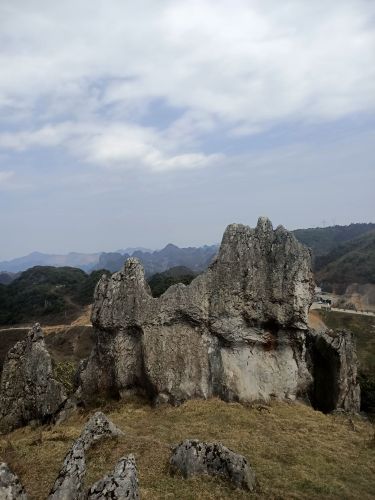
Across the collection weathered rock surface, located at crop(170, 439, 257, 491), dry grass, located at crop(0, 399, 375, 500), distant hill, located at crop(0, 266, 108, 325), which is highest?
weathered rock surface, located at crop(170, 439, 257, 491)

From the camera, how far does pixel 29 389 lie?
88.0 feet

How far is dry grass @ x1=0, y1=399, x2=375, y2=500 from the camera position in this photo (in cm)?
1418

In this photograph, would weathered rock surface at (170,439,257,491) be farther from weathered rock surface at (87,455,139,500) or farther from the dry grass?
weathered rock surface at (87,455,139,500)

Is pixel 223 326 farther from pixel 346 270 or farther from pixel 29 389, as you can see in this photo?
pixel 346 270

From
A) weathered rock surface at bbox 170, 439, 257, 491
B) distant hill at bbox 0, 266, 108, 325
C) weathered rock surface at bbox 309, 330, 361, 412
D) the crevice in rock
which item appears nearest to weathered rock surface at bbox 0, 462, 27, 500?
weathered rock surface at bbox 170, 439, 257, 491

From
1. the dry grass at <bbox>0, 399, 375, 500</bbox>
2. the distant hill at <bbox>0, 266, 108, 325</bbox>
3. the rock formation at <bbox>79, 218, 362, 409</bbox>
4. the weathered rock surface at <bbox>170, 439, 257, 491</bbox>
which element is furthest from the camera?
the distant hill at <bbox>0, 266, 108, 325</bbox>

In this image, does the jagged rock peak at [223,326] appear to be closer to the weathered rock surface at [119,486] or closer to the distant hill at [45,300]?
the weathered rock surface at [119,486]

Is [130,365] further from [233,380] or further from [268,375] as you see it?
[268,375]

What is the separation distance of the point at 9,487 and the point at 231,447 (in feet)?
30.2

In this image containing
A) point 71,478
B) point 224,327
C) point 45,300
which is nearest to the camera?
point 71,478

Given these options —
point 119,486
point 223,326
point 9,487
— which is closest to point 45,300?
point 223,326

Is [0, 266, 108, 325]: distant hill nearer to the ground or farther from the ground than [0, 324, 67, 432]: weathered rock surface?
nearer to the ground

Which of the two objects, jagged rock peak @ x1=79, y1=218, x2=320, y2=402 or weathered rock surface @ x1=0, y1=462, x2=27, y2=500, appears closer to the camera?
weathered rock surface @ x1=0, y1=462, x2=27, y2=500

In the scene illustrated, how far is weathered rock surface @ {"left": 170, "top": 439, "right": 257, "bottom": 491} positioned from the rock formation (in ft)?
30.5
